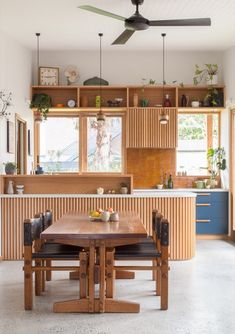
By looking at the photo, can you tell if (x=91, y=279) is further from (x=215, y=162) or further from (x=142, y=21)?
(x=215, y=162)

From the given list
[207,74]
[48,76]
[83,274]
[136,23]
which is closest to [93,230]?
[83,274]

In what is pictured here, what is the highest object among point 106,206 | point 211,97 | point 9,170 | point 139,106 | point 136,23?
point 136,23

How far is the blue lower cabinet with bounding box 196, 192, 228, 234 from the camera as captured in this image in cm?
830

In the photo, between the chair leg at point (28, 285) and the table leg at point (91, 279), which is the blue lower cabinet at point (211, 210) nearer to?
the table leg at point (91, 279)

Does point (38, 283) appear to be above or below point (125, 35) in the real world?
below

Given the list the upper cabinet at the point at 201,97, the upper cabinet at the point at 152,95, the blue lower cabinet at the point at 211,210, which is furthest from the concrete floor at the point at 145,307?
the upper cabinet at the point at 152,95

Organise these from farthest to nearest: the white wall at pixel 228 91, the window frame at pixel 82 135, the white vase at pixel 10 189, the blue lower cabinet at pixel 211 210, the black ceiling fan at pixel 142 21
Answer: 1. the window frame at pixel 82 135
2. the blue lower cabinet at pixel 211 210
3. the white wall at pixel 228 91
4. the white vase at pixel 10 189
5. the black ceiling fan at pixel 142 21

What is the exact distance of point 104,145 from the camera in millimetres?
8898

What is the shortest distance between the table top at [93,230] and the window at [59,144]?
12.7 feet

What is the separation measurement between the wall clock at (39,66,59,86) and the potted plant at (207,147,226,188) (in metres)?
3.08

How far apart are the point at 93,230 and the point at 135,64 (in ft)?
17.0

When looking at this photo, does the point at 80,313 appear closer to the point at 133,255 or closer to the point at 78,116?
the point at 133,255

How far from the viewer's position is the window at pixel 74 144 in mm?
8875

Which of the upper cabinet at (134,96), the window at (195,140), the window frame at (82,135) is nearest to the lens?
the upper cabinet at (134,96)
